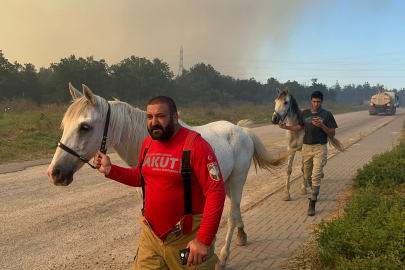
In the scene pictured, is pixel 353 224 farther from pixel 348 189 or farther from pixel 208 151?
pixel 348 189

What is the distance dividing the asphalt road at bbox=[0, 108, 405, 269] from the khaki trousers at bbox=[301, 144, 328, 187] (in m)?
1.30

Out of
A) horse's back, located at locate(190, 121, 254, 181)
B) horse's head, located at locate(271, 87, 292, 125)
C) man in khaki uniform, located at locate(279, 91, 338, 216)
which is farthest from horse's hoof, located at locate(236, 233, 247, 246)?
horse's head, located at locate(271, 87, 292, 125)

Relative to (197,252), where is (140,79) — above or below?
above

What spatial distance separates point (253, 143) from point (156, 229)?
2893mm

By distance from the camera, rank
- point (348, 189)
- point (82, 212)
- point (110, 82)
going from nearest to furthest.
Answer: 1. point (82, 212)
2. point (348, 189)
3. point (110, 82)

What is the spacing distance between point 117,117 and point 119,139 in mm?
219

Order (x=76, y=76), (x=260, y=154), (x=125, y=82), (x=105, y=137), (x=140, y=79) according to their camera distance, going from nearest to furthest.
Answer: (x=105, y=137) → (x=260, y=154) → (x=76, y=76) → (x=125, y=82) → (x=140, y=79)

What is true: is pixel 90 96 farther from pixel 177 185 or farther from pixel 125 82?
pixel 125 82

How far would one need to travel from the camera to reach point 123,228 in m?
5.27

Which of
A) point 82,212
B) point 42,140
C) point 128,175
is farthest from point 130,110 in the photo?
point 42,140

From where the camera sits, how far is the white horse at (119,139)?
281 cm

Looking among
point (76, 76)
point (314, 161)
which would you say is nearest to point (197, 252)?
point (314, 161)

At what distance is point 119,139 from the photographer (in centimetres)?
319

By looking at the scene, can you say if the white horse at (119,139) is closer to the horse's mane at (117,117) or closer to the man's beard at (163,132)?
the horse's mane at (117,117)
